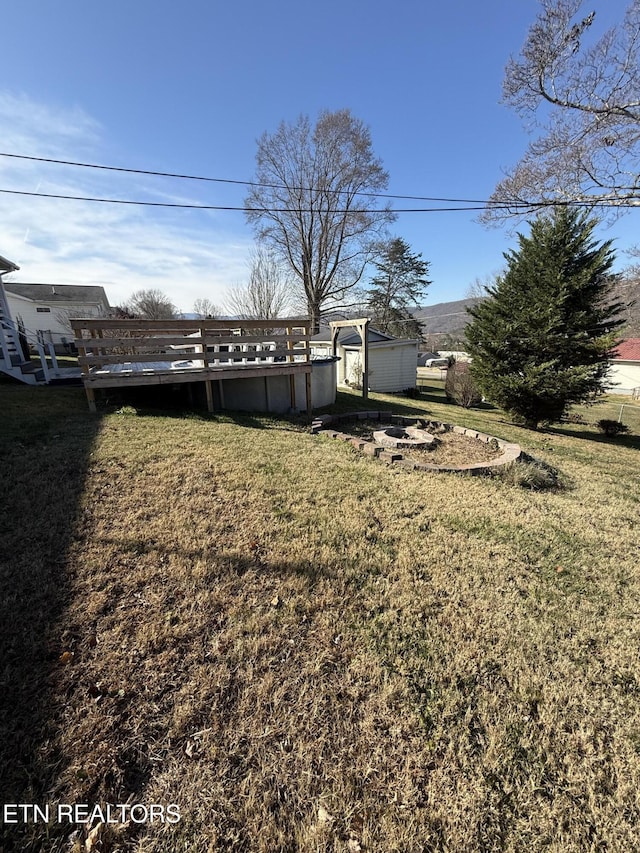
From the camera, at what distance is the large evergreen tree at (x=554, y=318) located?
A: 8539 mm

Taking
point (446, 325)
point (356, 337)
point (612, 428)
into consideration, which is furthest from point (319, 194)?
point (446, 325)

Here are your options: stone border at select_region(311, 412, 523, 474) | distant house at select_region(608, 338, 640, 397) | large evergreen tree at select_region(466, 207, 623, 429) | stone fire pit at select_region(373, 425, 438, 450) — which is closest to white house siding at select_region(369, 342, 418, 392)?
large evergreen tree at select_region(466, 207, 623, 429)

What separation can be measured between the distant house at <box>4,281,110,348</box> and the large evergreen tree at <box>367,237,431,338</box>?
23.1 meters

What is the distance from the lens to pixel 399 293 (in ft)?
107

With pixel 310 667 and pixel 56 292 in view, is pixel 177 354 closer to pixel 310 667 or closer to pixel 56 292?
pixel 310 667

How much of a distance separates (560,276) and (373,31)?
320 inches

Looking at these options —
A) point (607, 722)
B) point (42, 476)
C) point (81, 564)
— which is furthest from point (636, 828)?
point (42, 476)

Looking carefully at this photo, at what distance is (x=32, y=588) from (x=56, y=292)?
32.9 meters

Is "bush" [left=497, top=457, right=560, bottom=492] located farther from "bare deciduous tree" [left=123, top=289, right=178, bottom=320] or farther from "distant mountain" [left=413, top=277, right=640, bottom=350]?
"bare deciduous tree" [left=123, top=289, right=178, bottom=320]

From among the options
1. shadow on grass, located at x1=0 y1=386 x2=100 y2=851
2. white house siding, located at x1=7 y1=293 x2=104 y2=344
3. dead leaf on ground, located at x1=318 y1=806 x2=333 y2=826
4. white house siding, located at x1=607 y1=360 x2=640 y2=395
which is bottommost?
white house siding, located at x1=607 y1=360 x2=640 y2=395

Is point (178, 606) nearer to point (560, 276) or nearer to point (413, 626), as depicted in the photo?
point (413, 626)

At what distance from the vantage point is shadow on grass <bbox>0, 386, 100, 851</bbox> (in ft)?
4.57

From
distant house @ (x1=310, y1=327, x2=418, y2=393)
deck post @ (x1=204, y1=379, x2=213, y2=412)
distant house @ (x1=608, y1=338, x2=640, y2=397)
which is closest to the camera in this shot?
deck post @ (x1=204, y1=379, x2=213, y2=412)

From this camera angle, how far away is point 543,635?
2221 millimetres
